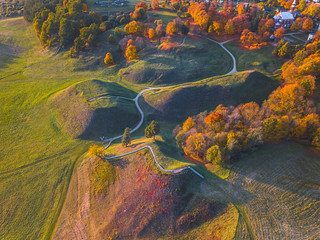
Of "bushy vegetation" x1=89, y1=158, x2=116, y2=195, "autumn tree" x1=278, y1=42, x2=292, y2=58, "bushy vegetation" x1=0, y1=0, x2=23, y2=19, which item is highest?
"bushy vegetation" x1=0, y1=0, x2=23, y2=19

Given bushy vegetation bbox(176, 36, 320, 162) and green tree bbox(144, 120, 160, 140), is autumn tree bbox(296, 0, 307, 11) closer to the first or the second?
bushy vegetation bbox(176, 36, 320, 162)

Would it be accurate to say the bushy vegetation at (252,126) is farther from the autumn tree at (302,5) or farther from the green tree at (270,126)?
the autumn tree at (302,5)

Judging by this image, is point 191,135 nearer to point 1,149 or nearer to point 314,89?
point 314,89

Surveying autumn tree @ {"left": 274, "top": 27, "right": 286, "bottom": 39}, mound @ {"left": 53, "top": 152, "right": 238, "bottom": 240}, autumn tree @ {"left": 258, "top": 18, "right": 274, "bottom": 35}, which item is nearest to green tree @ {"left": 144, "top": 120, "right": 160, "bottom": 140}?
mound @ {"left": 53, "top": 152, "right": 238, "bottom": 240}

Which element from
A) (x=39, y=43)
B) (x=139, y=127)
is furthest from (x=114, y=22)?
(x=139, y=127)

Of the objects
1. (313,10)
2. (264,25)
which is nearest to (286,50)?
(264,25)

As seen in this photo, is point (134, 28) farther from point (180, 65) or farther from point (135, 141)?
point (135, 141)

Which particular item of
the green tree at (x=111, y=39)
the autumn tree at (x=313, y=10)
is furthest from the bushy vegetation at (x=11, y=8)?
the autumn tree at (x=313, y=10)
